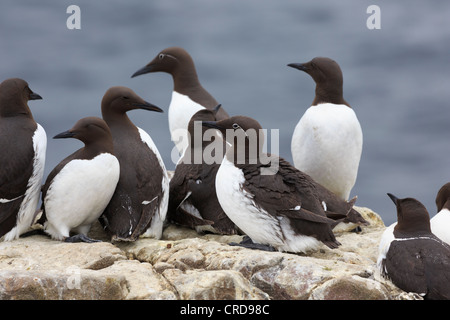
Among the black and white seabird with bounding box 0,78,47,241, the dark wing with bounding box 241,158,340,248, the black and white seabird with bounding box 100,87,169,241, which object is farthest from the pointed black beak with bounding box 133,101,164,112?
the dark wing with bounding box 241,158,340,248

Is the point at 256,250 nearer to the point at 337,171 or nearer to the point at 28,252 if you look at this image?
the point at 28,252

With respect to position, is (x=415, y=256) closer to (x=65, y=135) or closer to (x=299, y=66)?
(x=65, y=135)

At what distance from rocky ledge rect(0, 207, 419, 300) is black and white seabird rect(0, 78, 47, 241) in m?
0.26

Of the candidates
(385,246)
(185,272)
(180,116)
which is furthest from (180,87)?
(385,246)

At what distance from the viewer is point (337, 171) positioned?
30.8ft

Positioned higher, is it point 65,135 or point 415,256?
point 65,135

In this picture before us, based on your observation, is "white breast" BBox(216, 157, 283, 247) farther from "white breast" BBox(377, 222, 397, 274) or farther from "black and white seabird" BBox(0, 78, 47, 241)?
"black and white seabird" BBox(0, 78, 47, 241)

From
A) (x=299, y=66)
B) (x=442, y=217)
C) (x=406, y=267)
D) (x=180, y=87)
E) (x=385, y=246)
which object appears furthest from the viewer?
(x=180, y=87)

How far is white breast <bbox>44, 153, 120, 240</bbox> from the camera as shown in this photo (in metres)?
7.52

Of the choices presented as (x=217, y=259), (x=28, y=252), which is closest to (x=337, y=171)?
(x=217, y=259)

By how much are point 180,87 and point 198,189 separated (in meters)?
3.37

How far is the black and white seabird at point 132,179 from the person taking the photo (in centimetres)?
772

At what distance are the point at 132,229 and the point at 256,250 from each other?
142 cm

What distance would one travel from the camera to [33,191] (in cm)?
784
